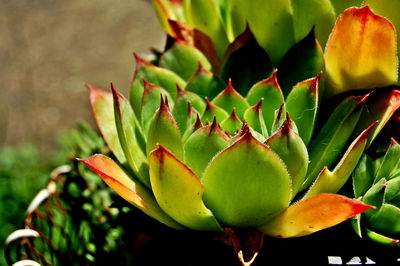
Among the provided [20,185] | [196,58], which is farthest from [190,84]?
[20,185]

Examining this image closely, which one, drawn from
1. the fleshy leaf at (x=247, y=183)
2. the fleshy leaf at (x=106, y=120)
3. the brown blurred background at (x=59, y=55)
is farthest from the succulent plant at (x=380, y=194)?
the brown blurred background at (x=59, y=55)

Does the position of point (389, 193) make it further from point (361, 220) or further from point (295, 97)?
point (295, 97)

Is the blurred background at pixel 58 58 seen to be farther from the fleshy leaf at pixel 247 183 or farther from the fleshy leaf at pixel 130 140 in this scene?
the fleshy leaf at pixel 247 183

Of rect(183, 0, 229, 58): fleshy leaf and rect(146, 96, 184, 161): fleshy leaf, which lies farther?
rect(183, 0, 229, 58): fleshy leaf

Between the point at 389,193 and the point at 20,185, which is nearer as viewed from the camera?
the point at 389,193

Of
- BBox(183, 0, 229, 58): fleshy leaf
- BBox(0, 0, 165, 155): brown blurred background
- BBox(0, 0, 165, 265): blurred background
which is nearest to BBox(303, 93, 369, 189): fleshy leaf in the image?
BBox(183, 0, 229, 58): fleshy leaf

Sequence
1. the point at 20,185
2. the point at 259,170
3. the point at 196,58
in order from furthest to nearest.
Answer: the point at 20,185 < the point at 196,58 < the point at 259,170

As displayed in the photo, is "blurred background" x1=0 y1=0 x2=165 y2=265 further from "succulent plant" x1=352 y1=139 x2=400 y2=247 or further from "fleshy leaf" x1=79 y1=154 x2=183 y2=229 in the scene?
"succulent plant" x1=352 y1=139 x2=400 y2=247

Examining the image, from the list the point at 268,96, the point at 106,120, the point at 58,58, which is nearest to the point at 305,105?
the point at 268,96
